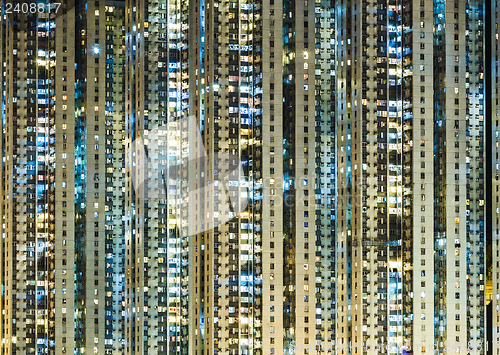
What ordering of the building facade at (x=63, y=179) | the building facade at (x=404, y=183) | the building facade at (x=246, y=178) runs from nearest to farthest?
the building facade at (x=246, y=178) → the building facade at (x=404, y=183) → the building facade at (x=63, y=179)

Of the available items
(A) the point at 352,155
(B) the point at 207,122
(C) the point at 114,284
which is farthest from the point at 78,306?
(A) the point at 352,155

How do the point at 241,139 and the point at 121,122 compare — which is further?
the point at 121,122

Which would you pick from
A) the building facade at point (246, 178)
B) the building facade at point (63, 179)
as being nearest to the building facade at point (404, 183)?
the building facade at point (246, 178)

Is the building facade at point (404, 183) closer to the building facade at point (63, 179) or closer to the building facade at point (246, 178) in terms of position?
the building facade at point (246, 178)

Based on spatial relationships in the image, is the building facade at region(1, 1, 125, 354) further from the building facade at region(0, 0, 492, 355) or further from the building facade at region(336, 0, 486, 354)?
the building facade at region(336, 0, 486, 354)

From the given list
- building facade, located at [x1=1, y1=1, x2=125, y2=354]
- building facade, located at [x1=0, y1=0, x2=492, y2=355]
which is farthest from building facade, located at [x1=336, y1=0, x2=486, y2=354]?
building facade, located at [x1=1, y1=1, x2=125, y2=354]

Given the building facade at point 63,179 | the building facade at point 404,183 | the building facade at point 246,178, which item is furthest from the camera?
the building facade at point 63,179

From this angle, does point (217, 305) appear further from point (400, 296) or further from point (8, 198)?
point (8, 198)

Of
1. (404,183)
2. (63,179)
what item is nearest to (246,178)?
(404,183)

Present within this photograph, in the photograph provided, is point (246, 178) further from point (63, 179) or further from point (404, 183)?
point (63, 179)

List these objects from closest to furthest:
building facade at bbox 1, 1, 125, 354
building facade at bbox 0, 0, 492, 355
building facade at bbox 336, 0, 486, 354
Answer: building facade at bbox 0, 0, 492, 355
building facade at bbox 336, 0, 486, 354
building facade at bbox 1, 1, 125, 354

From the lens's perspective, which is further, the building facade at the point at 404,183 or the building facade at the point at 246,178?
the building facade at the point at 404,183
